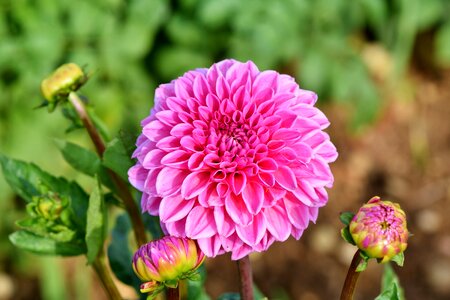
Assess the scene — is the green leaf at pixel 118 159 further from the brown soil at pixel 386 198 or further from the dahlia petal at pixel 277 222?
the brown soil at pixel 386 198

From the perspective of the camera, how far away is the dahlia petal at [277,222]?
594 mm

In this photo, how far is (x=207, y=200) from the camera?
60 centimetres

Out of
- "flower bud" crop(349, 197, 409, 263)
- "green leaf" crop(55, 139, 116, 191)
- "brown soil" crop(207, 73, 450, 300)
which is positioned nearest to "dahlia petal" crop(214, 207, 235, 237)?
"flower bud" crop(349, 197, 409, 263)

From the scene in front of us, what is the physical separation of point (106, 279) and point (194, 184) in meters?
0.21

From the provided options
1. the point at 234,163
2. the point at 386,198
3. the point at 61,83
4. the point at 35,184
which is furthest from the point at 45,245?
the point at 386,198

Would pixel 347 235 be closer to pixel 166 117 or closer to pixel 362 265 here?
pixel 362 265

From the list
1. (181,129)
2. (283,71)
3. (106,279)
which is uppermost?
(181,129)

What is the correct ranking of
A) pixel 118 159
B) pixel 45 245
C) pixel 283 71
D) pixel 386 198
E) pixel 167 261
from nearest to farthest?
pixel 167 261 < pixel 118 159 < pixel 45 245 < pixel 386 198 < pixel 283 71

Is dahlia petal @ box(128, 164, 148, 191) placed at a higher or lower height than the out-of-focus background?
higher

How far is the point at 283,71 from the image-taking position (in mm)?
2230

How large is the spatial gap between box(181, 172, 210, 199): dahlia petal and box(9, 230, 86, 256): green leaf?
0.76ft

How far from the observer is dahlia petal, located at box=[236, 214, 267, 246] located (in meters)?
0.58

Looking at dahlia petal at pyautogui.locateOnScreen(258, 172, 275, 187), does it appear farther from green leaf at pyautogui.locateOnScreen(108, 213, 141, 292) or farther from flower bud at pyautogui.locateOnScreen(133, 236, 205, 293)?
green leaf at pyautogui.locateOnScreen(108, 213, 141, 292)

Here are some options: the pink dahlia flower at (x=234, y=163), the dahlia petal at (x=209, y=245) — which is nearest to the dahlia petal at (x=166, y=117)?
the pink dahlia flower at (x=234, y=163)
